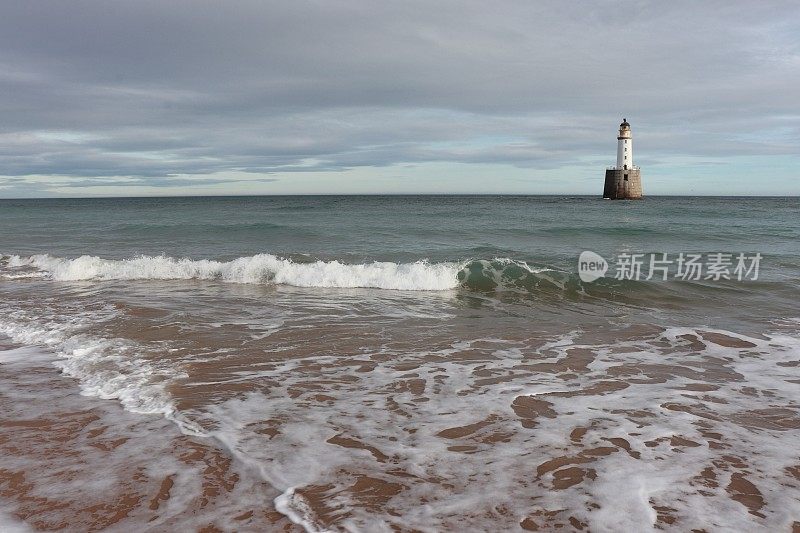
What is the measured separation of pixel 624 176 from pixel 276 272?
52.9 m

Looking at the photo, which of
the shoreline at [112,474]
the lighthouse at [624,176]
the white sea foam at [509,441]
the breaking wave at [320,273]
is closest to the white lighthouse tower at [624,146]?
the lighthouse at [624,176]

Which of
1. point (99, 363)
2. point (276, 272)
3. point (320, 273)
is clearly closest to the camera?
point (99, 363)

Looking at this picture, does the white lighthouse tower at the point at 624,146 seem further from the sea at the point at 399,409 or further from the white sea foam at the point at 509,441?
the white sea foam at the point at 509,441

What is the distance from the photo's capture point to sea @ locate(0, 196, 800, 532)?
3.27m

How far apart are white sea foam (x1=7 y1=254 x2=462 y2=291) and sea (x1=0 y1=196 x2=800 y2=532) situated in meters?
0.95

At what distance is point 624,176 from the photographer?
2297 inches

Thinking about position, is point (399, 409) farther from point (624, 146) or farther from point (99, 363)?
point (624, 146)

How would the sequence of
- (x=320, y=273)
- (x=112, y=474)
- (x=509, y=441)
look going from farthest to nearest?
1. (x=320, y=273)
2. (x=509, y=441)
3. (x=112, y=474)

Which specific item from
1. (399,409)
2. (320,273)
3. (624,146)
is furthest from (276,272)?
(624,146)

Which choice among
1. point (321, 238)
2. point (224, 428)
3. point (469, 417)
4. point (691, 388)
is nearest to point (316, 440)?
point (224, 428)

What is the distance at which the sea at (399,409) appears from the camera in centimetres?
327

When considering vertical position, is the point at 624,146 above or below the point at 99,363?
above

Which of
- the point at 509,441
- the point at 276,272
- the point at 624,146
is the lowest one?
the point at 276,272

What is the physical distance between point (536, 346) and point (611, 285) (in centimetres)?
609
